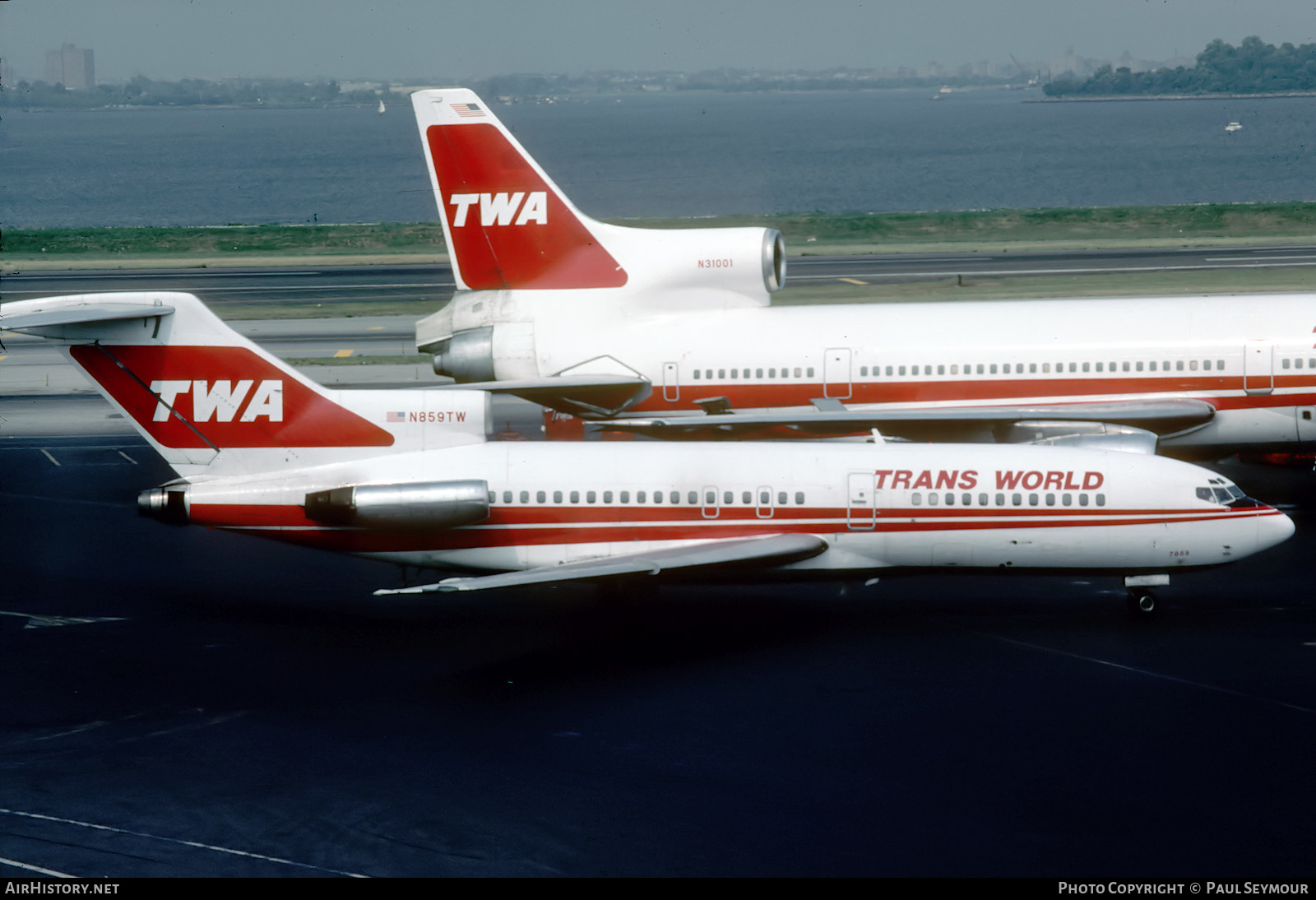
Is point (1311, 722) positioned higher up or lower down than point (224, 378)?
lower down

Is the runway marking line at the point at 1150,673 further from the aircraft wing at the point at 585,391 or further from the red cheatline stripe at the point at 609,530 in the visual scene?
the aircraft wing at the point at 585,391

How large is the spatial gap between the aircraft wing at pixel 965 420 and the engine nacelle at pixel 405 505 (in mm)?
10369

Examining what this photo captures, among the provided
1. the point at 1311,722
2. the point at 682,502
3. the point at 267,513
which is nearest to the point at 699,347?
the point at 682,502

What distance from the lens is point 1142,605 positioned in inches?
1064

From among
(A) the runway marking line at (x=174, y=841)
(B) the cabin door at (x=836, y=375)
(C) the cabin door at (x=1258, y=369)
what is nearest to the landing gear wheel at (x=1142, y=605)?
(C) the cabin door at (x=1258, y=369)

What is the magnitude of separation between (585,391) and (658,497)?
448 inches

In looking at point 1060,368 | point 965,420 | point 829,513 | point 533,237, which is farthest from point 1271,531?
point 533,237

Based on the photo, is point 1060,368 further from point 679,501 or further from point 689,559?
point 689,559

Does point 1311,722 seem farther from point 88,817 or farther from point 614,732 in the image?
point 88,817

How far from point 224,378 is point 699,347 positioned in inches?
547

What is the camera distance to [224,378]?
27.6 m

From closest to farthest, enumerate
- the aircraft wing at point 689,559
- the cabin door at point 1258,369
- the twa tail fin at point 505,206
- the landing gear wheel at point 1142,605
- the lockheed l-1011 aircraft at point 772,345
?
the aircraft wing at point 689,559 → the landing gear wheel at point 1142,605 → the cabin door at point 1258,369 → the lockheed l-1011 aircraft at point 772,345 → the twa tail fin at point 505,206

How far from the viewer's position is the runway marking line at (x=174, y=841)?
17906mm

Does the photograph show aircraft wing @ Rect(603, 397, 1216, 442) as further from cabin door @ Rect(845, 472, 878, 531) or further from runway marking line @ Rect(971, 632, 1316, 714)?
runway marking line @ Rect(971, 632, 1316, 714)
